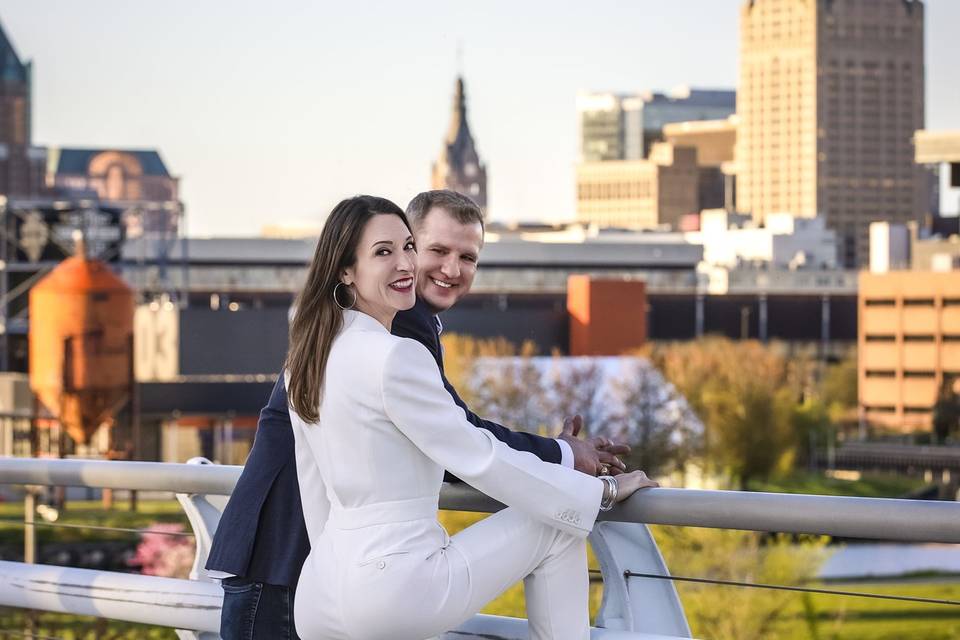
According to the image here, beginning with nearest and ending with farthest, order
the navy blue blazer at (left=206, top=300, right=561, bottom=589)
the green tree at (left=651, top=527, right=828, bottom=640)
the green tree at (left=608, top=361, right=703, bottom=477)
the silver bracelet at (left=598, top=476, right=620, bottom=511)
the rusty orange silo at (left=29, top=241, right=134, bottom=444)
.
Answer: the silver bracelet at (left=598, top=476, right=620, bottom=511) → the navy blue blazer at (left=206, top=300, right=561, bottom=589) → the green tree at (left=651, top=527, right=828, bottom=640) → the rusty orange silo at (left=29, top=241, right=134, bottom=444) → the green tree at (left=608, top=361, right=703, bottom=477)

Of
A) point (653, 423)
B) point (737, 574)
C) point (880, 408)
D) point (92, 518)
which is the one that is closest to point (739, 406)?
point (653, 423)

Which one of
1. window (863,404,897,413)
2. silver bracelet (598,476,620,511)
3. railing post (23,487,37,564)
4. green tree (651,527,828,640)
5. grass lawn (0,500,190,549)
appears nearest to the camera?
silver bracelet (598,476,620,511)

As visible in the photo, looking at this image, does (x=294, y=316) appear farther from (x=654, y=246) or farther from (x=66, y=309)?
(x=654, y=246)

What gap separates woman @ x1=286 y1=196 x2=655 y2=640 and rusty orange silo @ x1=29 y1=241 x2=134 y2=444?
47958mm

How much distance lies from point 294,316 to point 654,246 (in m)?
123

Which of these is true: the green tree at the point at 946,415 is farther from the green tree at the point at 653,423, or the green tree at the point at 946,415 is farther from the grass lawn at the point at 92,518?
the grass lawn at the point at 92,518

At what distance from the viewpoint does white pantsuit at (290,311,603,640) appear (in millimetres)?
3938

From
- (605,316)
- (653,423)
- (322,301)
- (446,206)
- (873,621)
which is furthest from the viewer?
(605,316)

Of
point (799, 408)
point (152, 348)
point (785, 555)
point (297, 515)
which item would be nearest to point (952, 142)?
point (799, 408)

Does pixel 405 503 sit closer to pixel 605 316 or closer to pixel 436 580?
pixel 436 580

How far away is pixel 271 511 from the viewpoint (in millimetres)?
4426

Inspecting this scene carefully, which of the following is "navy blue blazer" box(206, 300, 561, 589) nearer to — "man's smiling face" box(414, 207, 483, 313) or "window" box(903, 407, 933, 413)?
"man's smiling face" box(414, 207, 483, 313)

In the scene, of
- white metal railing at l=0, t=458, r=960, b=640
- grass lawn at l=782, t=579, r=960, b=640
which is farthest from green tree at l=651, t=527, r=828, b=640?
white metal railing at l=0, t=458, r=960, b=640

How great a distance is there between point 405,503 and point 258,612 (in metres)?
0.64
